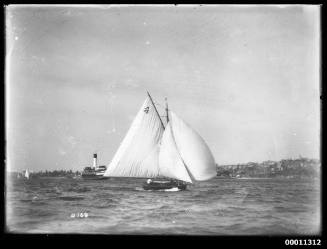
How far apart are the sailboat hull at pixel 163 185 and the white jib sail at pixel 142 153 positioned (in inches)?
15.0

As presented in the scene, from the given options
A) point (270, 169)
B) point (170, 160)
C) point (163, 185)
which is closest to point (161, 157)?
point (170, 160)

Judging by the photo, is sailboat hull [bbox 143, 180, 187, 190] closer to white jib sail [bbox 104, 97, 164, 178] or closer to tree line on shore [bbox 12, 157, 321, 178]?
Result: white jib sail [bbox 104, 97, 164, 178]

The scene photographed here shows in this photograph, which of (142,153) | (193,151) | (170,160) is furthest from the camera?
(142,153)

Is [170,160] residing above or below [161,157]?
below

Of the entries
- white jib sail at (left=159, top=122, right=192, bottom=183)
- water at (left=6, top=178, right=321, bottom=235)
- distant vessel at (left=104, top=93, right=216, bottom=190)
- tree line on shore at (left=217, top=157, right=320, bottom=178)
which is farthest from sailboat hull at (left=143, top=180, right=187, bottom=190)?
water at (left=6, top=178, right=321, bottom=235)

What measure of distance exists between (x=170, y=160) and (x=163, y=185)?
163cm

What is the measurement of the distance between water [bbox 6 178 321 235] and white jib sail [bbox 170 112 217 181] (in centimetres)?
171

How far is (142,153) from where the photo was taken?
1959 cm

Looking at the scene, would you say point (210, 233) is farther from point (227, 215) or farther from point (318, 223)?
point (318, 223)

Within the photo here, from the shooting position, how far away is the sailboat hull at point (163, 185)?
64.1 ft

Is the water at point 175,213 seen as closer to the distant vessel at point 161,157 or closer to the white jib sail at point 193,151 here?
the white jib sail at point 193,151

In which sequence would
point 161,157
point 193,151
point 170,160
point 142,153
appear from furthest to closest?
point 142,153
point 161,157
point 170,160
point 193,151

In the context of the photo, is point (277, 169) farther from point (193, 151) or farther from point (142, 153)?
point (142, 153)

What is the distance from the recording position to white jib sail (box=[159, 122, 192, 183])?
19.0 metres
